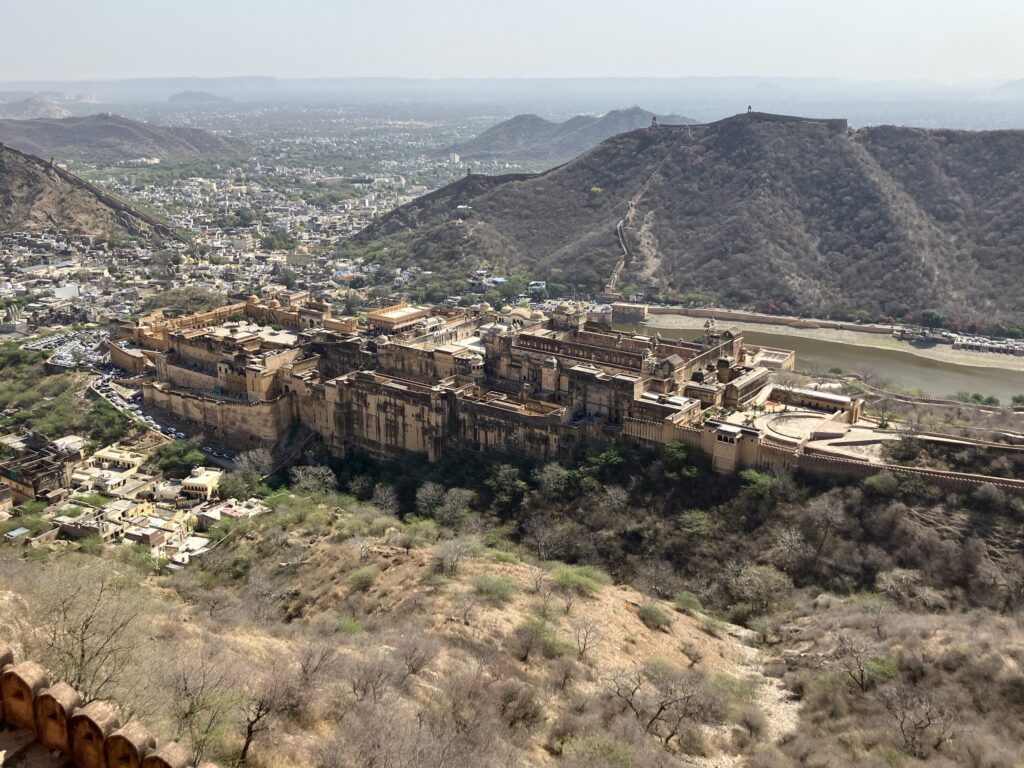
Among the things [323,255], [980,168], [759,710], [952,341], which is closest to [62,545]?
[759,710]

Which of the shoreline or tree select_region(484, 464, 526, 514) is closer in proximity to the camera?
tree select_region(484, 464, 526, 514)

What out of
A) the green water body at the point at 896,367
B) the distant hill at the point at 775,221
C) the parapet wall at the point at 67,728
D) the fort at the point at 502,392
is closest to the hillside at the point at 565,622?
the fort at the point at 502,392

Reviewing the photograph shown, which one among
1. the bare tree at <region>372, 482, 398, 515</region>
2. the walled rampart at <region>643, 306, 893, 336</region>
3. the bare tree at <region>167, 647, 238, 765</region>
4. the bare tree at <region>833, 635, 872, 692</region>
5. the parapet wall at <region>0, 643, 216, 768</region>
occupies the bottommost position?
the walled rampart at <region>643, 306, 893, 336</region>

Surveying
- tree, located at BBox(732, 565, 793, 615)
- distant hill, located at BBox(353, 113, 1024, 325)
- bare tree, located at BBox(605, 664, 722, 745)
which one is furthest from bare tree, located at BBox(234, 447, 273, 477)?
distant hill, located at BBox(353, 113, 1024, 325)

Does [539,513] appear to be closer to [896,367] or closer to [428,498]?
[428,498]

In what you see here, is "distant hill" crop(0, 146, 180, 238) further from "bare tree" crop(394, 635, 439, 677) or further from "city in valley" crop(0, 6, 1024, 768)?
"bare tree" crop(394, 635, 439, 677)

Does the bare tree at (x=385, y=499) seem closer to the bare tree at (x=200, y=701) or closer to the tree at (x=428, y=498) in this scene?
the tree at (x=428, y=498)
